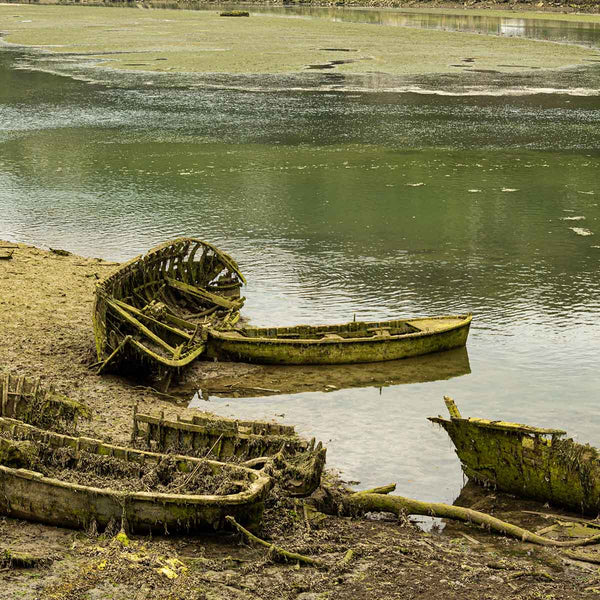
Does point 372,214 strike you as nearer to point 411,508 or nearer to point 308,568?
point 411,508

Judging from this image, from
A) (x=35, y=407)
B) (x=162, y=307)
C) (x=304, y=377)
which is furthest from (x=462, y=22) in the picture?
(x=35, y=407)

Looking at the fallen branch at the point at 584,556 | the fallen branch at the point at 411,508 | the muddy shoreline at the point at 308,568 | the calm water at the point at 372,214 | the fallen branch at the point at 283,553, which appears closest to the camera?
the muddy shoreline at the point at 308,568

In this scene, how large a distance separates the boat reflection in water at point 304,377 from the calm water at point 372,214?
235mm

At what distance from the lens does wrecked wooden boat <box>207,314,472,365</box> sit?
20203 millimetres

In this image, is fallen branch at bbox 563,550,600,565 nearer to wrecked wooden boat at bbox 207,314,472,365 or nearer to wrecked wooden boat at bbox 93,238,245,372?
wrecked wooden boat at bbox 207,314,472,365

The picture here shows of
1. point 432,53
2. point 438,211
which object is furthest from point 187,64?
point 438,211

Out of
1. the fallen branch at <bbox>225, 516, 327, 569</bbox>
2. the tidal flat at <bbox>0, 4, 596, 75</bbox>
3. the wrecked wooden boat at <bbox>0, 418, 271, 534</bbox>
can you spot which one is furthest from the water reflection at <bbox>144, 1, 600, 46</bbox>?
the fallen branch at <bbox>225, 516, 327, 569</bbox>

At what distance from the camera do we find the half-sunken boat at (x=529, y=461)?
1368 cm

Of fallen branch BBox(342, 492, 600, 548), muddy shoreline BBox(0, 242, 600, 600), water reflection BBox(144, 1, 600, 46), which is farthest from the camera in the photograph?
water reflection BBox(144, 1, 600, 46)

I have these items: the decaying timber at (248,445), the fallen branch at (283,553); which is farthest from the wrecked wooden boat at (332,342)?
the fallen branch at (283,553)

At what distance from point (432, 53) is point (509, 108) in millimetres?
26599

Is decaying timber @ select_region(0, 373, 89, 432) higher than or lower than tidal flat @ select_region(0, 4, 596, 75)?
lower

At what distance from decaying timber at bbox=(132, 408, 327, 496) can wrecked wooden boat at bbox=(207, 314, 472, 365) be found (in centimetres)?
553

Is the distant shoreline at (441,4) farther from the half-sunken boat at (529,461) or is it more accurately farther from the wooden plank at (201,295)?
the half-sunken boat at (529,461)
